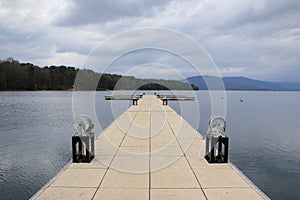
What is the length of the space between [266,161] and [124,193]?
19.0ft

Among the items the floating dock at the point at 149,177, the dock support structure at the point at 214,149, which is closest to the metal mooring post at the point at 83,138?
the floating dock at the point at 149,177

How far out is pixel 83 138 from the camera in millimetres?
4438

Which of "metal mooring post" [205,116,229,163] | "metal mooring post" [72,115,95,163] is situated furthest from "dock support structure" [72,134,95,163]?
"metal mooring post" [205,116,229,163]

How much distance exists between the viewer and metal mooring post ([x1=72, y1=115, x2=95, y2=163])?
4383 mm

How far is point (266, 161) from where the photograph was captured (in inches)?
299

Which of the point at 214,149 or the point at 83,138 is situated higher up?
the point at 83,138

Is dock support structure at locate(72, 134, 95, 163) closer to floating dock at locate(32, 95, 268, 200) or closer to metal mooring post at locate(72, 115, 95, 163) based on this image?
metal mooring post at locate(72, 115, 95, 163)

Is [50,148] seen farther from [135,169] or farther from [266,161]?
[266,161]

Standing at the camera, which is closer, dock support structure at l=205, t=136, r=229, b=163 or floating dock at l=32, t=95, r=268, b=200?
floating dock at l=32, t=95, r=268, b=200

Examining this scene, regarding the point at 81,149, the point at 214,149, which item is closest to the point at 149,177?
the point at 214,149

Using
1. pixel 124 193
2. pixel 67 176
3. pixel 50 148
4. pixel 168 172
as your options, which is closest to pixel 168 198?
pixel 124 193

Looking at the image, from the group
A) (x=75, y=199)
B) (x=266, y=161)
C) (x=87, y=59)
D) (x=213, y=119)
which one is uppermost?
(x=87, y=59)

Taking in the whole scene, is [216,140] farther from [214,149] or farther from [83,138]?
[83,138]

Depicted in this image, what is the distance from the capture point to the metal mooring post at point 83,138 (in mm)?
4383
